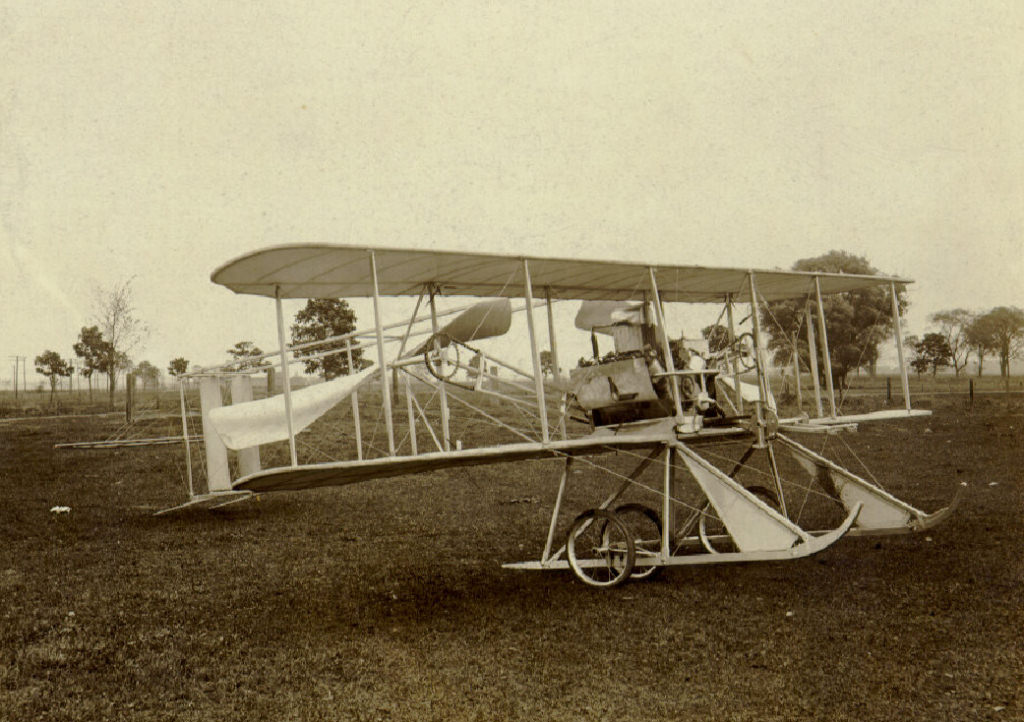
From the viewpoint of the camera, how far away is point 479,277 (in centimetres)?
761

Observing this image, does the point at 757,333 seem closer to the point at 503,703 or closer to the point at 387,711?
the point at 503,703

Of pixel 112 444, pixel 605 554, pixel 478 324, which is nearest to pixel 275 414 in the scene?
pixel 478 324

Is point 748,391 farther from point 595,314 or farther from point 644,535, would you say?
point 644,535

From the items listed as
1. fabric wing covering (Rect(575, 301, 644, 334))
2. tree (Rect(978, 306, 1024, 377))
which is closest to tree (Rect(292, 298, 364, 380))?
fabric wing covering (Rect(575, 301, 644, 334))

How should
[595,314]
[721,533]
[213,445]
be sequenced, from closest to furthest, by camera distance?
[595,314]
[721,533]
[213,445]

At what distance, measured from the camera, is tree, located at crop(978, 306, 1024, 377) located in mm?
28014

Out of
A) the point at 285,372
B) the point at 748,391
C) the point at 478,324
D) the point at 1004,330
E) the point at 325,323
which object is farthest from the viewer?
the point at 1004,330

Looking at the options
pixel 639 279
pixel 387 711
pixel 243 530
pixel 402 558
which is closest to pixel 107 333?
pixel 243 530

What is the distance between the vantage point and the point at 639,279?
331 inches

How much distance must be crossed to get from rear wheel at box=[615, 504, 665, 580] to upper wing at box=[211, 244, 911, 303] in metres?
2.56

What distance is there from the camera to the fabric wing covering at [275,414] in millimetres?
8117

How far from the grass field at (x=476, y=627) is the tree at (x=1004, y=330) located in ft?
65.8

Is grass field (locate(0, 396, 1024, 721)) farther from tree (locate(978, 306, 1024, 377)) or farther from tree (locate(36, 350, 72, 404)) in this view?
tree (locate(36, 350, 72, 404))

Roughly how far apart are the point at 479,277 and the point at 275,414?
3161mm
